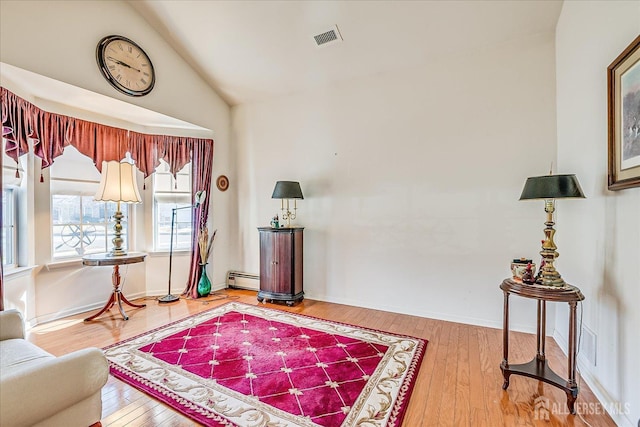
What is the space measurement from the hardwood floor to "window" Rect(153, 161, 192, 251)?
1057 millimetres

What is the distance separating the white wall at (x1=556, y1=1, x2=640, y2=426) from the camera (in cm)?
170

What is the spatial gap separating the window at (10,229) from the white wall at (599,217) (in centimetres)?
523

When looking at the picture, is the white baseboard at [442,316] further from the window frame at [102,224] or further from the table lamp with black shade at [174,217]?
the window frame at [102,224]

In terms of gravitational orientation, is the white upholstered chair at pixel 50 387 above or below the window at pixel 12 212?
below

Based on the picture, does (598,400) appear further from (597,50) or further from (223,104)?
(223,104)

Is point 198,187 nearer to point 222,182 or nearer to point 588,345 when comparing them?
point 222,182

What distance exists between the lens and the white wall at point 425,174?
10.2 ft

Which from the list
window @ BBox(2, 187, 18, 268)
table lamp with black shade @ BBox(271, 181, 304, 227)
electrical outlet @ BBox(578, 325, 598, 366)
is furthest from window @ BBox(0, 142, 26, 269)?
electrical outlet @ BBox(578, 325, 598, 366)

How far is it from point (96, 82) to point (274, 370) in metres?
3.44

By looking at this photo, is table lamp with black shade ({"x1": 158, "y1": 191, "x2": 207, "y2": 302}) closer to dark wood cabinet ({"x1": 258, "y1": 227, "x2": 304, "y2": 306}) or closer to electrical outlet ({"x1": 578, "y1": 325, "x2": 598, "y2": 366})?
dark wood cabinet ({"x1": 258, "y1": 227, "x2": 304, "y2": 306})

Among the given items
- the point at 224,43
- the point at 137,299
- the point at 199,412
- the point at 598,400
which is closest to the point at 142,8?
the point at 224,43

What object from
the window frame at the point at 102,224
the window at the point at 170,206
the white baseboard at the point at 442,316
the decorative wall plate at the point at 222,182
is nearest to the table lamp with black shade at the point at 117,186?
the window frame at the point at 102,224

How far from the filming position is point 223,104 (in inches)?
190

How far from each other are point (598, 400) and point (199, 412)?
8.55 ft
